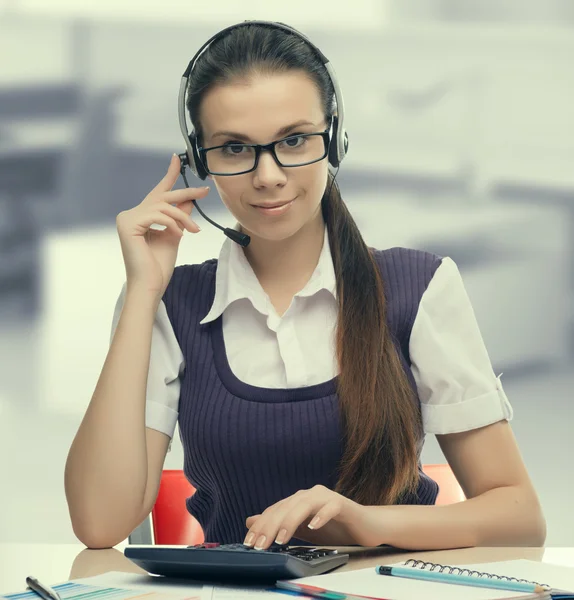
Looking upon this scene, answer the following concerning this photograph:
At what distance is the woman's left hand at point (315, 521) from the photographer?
1016 mm

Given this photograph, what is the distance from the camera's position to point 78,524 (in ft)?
4.34

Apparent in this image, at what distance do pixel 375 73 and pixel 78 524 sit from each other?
2140 millimetres

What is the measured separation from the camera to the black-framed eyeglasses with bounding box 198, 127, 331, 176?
4.51 ft

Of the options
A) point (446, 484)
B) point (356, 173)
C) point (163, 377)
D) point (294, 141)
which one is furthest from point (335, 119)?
point (356, 173)

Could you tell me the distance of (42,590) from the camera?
0.87 m

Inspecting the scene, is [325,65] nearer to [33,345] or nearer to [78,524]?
[78,524]

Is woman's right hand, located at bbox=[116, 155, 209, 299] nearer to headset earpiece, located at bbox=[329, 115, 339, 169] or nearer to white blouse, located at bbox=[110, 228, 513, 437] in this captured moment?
white blouse, located at bbox=[110, 228, 513, 437]

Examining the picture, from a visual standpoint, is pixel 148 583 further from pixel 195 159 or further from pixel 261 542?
pixel 195 159

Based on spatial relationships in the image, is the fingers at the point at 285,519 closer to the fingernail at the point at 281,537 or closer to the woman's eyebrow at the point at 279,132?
the fingernail at the point at 281,537

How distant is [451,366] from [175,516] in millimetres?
566

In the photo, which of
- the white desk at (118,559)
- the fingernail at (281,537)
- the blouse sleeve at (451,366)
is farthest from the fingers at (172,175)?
the fingernail at (281,537)

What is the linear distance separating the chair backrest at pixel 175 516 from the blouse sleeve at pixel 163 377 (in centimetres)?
16

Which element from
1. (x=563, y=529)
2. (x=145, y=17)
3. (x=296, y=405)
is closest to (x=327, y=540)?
(x=296, y=405)

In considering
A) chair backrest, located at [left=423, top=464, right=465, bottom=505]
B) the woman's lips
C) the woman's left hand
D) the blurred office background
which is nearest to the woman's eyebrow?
the woman's lips
